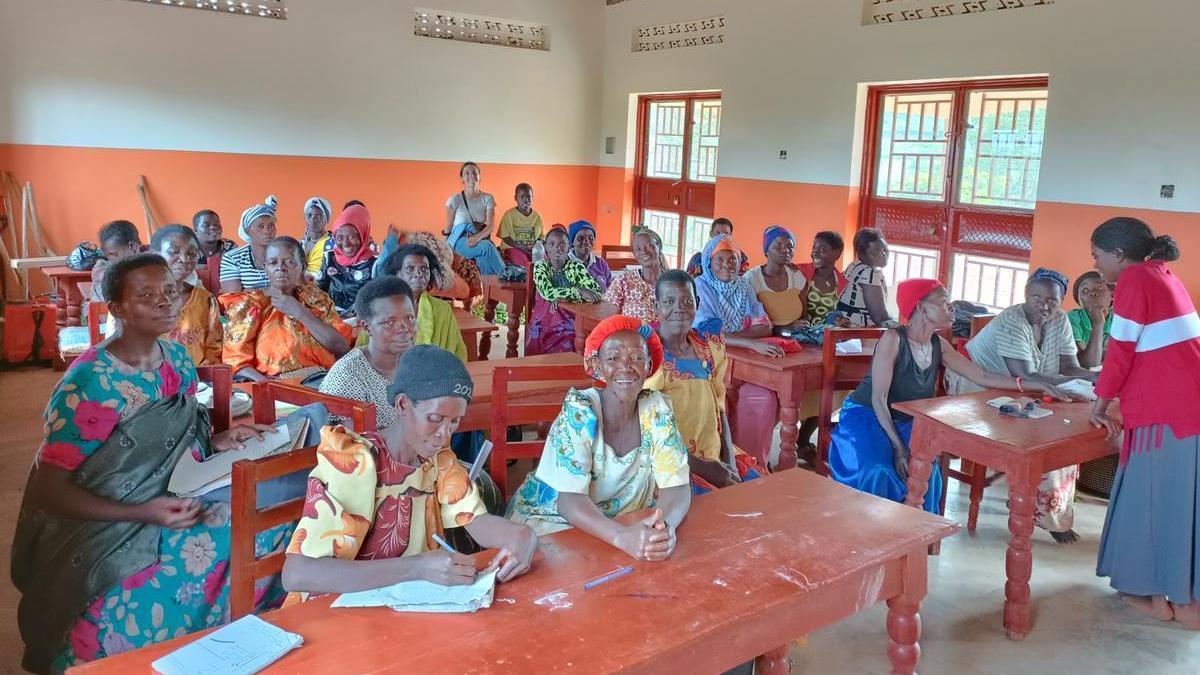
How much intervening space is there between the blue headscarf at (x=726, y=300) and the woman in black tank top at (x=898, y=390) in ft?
3.53

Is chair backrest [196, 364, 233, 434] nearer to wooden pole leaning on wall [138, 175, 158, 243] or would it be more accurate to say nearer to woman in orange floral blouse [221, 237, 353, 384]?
woman in orange floral blouse [221, 237, 353, 384]

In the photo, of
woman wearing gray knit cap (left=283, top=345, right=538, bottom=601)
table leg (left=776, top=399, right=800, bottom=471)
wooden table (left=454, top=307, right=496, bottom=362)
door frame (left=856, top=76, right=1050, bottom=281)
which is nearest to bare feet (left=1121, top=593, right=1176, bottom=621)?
table leg (left=776, top=399, right=800, bottom=471)

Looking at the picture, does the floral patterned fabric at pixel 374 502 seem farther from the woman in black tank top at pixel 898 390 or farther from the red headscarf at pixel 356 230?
the red headscarf at pixel 356 230

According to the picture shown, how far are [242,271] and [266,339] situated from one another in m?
0.66

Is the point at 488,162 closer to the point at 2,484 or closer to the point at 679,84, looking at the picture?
the point at 679,84

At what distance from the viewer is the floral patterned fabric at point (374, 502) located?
1.82 meters

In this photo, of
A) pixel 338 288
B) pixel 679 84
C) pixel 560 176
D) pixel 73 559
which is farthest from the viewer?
pixel 560 176

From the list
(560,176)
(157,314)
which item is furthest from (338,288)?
(560,176)

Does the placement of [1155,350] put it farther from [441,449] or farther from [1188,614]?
[441,449]

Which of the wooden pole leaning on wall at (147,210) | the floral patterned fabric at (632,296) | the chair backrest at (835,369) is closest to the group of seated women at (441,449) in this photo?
the chair backrest at (835,369)

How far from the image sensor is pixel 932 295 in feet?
12.0

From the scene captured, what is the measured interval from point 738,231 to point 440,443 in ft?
26.0

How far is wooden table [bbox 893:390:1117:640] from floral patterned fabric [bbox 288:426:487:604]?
6.43ft

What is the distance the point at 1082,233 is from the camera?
653 cm
